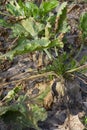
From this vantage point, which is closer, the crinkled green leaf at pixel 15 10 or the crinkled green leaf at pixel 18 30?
the crinkled green leaf at pixel 18 30

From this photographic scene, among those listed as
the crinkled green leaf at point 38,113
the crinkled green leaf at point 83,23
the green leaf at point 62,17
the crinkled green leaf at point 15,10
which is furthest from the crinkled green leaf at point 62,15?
the crinkled green leaf at point 38,113

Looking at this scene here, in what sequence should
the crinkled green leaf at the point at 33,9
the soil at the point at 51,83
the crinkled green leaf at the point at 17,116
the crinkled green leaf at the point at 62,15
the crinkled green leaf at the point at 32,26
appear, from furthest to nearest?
1. the crinkled green leaf at the point at 33,9
2. the crinkled green leaf at the point at 32,26
3. the crinkled green leaf at the point at 62,15
4. the soil at the point at 51,83
5. the crinkled green leaf at the point at 17,116

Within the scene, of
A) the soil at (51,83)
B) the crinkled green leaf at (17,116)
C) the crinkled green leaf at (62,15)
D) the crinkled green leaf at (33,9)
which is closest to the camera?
the crinkled green leaf at (17,116)

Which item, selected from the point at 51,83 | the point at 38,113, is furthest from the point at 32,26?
the point at 38,113

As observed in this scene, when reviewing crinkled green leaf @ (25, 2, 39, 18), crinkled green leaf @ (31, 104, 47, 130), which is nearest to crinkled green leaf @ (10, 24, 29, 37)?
crinkled green leaf @ (25, 2, 39, 18)

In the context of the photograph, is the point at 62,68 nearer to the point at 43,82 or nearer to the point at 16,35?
the point at 43,82

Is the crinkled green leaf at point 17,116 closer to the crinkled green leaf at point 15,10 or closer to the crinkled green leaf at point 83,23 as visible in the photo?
the crinkled green leaf at point 83,23

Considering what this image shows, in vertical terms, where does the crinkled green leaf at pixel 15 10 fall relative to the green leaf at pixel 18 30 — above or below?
above

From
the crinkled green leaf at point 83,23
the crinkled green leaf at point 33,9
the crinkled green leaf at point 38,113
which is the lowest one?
the crinkled green leaf at point 38,113

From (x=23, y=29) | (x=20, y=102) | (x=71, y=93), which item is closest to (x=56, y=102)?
(x=71, y=93)
